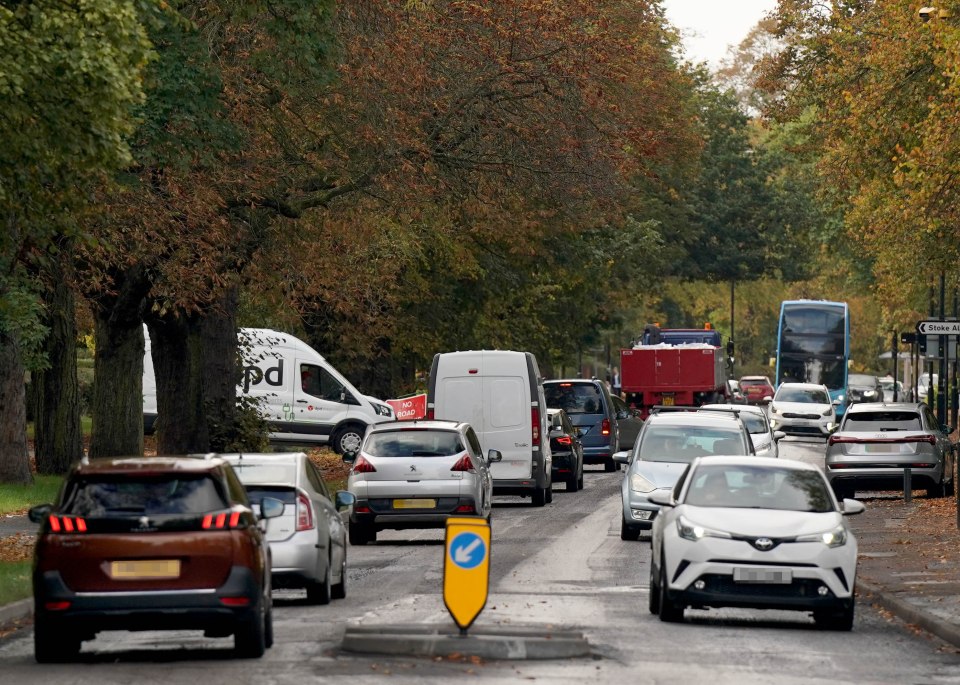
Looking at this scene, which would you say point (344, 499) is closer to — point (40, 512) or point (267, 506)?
point (267, 506)

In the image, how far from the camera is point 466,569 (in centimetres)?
1368

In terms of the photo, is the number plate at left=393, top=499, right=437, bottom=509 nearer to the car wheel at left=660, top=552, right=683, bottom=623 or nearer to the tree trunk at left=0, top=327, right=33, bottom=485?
the car wheel at left=660, top=552, right=683, bottom=623

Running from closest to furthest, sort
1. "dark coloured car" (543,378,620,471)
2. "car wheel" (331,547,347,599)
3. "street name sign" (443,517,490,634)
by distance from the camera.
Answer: "street name sign" (443,517,490,634)
"car wheel" (331,547,347,599)
"dark coloured car" (543,378,620,471)

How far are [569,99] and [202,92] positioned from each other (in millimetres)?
8826

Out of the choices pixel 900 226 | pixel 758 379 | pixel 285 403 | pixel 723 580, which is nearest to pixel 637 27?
pixel 285 403

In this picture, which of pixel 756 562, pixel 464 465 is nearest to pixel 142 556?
pixel 756 562

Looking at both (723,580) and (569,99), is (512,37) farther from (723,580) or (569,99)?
(723,580)

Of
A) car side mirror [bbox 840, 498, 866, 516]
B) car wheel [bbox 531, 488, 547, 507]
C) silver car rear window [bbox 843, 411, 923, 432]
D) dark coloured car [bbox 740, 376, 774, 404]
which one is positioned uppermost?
car side mirror [bbox 840, 498, 866, 516]

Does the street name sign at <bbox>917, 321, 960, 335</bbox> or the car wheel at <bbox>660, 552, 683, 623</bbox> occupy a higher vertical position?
the street name sign at <bbox>917, 321, 960, 335</bbox>

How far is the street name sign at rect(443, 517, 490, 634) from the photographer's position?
13.6 meters

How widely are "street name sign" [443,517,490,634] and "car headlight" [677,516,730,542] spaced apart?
263 centimetres

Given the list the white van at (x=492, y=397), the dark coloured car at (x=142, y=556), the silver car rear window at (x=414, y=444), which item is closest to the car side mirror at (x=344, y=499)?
the dark coloured car at (x=142, y=556)

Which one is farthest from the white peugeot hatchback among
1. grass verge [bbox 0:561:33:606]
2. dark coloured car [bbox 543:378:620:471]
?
dark coloured car [bbox 543:378:620:471]

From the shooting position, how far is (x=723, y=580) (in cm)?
1570
